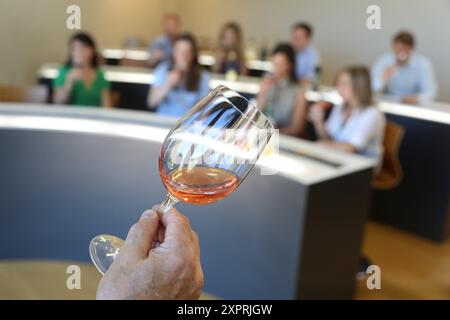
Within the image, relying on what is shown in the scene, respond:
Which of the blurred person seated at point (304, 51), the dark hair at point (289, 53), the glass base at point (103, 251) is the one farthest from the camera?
the blurred person seated at point (304, 51)

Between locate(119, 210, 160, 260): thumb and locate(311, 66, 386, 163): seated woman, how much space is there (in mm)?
2099

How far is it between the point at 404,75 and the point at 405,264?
3.89 ft

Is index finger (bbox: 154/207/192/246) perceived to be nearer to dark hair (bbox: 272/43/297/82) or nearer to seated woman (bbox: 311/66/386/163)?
seated woman (bbox: 311/66/386/163)

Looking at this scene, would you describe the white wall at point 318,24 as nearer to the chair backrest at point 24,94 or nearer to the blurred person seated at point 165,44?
the blurred person seated at point 165,44

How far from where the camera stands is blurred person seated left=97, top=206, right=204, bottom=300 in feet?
2.09

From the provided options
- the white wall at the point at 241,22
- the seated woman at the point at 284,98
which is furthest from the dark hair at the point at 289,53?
the white wall at the point at 241,22

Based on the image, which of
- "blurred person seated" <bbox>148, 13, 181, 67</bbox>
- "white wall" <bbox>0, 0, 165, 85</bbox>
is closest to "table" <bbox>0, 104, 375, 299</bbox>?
"white wall" <bbox>0, 0, 165, 85</bbox>

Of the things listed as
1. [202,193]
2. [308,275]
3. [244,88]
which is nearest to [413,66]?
[244,88]

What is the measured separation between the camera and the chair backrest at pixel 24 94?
2982mm

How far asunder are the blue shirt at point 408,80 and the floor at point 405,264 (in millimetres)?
803

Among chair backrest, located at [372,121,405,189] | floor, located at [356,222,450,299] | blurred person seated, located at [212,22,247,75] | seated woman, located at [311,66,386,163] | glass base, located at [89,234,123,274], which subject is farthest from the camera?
blurred person seated, located at [212,22,247,75]

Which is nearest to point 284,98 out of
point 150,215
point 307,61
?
point 307,61

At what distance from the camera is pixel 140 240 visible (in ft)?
2.14
